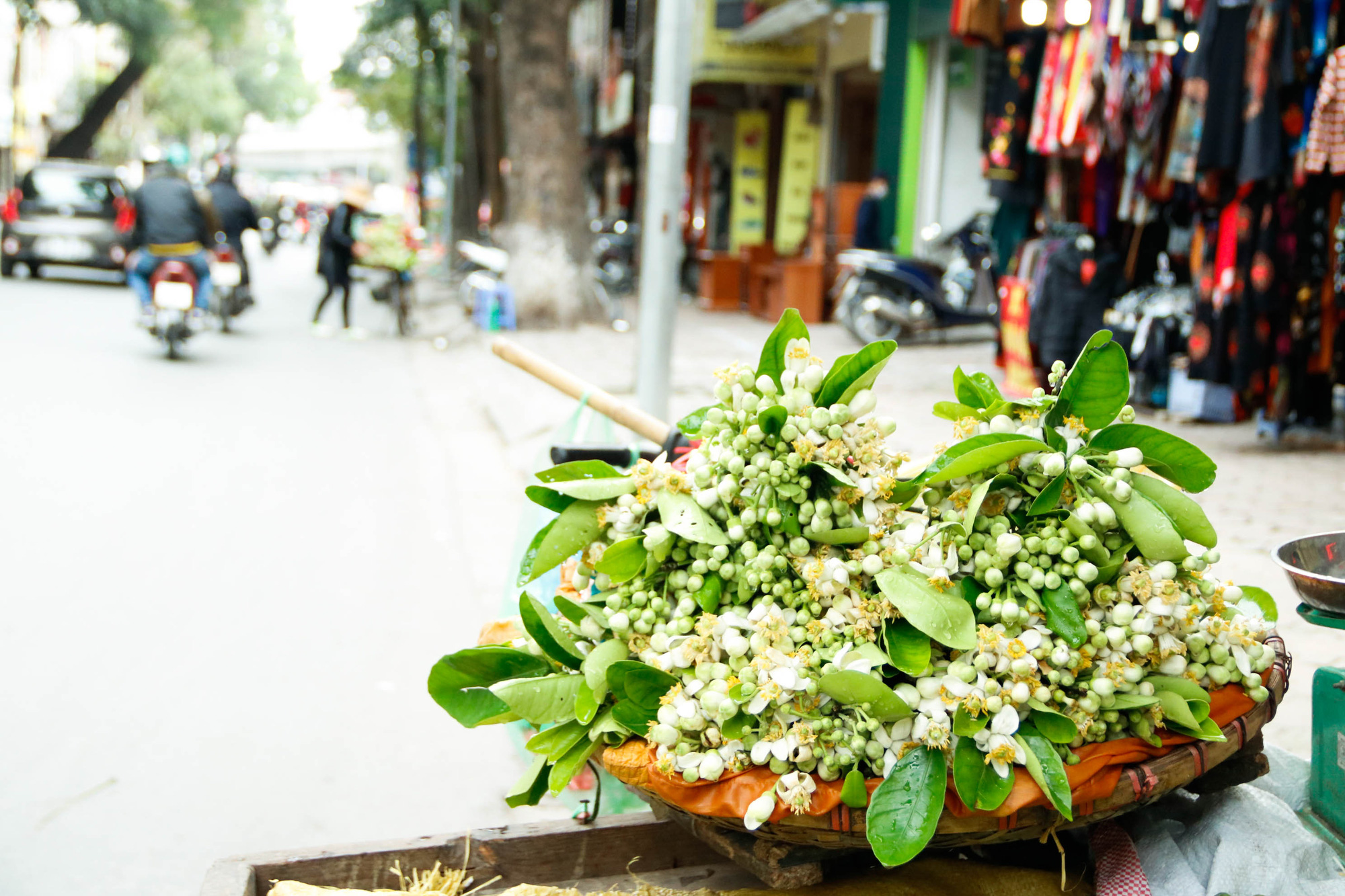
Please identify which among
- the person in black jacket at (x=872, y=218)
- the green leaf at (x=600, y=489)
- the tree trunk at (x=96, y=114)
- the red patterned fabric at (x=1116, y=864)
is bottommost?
the red patterned fabric at (x=1116, y=864)

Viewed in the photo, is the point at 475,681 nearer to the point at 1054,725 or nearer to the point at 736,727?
the point at 736,727

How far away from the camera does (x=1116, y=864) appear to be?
80.3 inches

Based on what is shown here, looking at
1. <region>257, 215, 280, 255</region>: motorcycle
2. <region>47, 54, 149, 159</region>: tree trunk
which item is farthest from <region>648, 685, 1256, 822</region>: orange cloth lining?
<region>47, 54, 149, 159</region>: tree trunk

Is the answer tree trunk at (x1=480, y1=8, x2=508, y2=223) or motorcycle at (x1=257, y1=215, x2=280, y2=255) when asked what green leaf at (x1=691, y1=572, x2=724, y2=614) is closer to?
tree trunk at (x1=480, y1=8, x2=508, y2=223)

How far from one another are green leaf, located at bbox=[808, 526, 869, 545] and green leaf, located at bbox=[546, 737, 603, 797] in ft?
1.54

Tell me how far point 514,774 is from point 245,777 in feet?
2.59

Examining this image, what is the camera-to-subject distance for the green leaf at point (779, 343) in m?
2.17

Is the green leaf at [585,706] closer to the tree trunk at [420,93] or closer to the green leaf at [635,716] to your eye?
the green leaf at [635,716]

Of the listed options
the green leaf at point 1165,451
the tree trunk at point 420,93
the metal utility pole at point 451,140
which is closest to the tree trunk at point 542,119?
the metal utility pole at point 451,140

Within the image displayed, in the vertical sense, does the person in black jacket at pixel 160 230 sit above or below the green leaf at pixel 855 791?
above

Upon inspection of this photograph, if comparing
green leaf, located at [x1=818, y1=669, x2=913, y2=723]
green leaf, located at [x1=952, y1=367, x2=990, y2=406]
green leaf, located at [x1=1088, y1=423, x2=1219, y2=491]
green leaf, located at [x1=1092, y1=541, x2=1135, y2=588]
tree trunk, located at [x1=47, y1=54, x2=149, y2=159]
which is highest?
tree trunk, located at [x1=47, y1=54, x2=149, y2=159]

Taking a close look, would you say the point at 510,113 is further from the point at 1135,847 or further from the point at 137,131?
the point at 137,131

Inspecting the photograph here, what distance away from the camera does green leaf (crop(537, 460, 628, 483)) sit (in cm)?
219

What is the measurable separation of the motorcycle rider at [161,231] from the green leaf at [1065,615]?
452 inches
